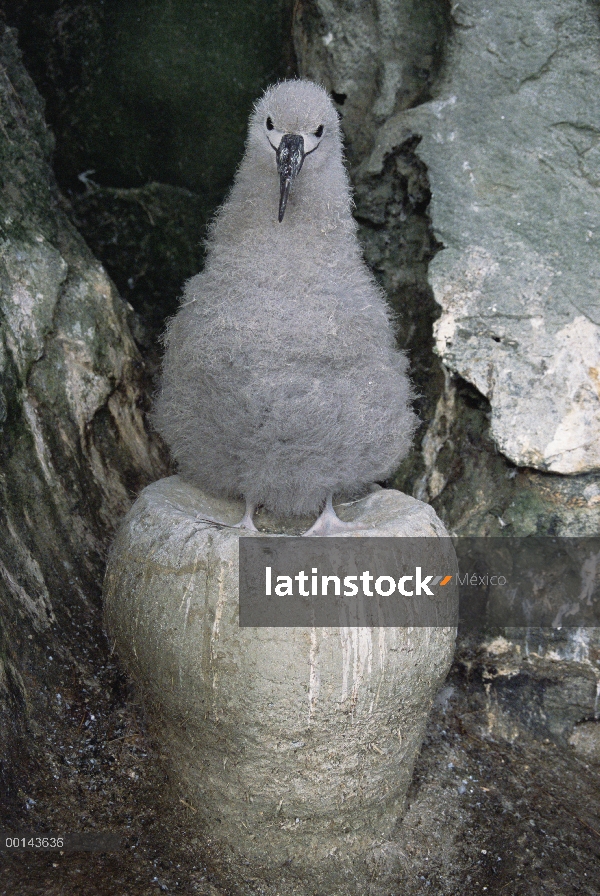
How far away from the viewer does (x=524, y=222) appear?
278 centimetres

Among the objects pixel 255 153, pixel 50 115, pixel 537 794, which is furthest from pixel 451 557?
pixel 50 115

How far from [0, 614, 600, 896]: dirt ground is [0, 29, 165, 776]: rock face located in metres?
0.15

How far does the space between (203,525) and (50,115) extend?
5.76ft

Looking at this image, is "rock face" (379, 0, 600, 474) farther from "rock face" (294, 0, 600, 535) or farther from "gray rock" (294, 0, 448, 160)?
"gray rock" (294, 0, 448, 160)

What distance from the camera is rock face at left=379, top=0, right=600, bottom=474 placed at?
2727 mm

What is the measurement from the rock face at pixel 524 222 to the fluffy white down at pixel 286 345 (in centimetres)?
51

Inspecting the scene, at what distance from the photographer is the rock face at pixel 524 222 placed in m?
2.73

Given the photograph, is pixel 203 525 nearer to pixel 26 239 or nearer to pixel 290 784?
pixel 290 784
